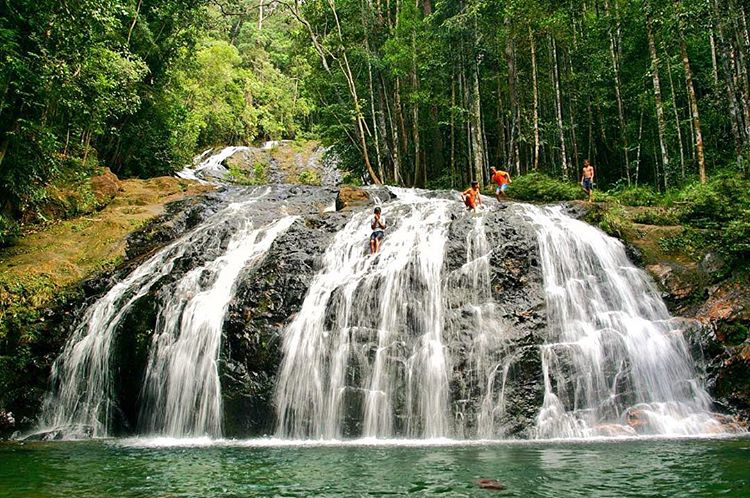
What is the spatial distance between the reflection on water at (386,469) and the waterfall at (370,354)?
114cm

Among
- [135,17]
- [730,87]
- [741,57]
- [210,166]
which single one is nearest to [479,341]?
[730,87]

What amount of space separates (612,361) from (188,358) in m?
7.98

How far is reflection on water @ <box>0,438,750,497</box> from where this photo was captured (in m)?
5.02

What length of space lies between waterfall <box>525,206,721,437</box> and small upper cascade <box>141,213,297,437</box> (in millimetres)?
6061

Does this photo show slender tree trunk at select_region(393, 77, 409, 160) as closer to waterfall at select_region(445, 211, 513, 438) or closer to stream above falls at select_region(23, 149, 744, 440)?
stream above falls at select_region(23, 149, 744, 440)

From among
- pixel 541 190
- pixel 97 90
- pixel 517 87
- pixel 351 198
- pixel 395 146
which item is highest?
pixel 517 87

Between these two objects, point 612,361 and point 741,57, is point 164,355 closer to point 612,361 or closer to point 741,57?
point 612,361

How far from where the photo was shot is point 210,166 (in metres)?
35.8

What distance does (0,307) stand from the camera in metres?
12.3

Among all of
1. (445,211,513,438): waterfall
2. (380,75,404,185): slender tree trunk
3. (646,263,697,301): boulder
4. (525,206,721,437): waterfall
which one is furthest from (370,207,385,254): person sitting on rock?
(380,75,404,185): slender tree trunk

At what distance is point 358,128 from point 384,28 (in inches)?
205

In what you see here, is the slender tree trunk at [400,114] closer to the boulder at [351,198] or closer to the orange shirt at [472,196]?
the boulder at [351,198]

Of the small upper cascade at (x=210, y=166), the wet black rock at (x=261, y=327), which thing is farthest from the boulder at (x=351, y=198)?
the small upper cascade at (x=210, y=166)

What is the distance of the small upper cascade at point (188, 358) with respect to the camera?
10039mm
